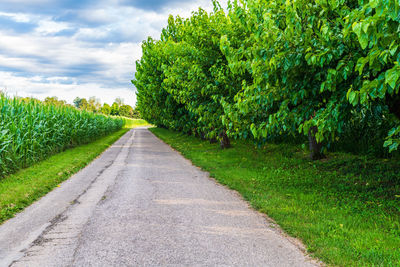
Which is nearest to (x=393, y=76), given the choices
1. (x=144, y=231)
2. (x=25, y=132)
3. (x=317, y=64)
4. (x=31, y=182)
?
(x=317, y=64)

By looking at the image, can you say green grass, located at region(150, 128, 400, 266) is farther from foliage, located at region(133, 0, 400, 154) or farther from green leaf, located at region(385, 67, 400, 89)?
green leaf, located at region(385, 67, 400, 89)

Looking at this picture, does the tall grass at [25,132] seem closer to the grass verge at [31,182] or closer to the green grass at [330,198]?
the grass verge at [31,182]

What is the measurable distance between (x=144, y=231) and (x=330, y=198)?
4.31m

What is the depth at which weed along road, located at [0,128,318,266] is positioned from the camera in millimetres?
4016

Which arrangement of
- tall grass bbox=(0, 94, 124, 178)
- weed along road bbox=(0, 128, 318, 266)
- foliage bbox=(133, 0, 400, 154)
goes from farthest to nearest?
tall grass bbox=(0, 94, 124, 178) → weed along road bbox=(0, 128, 318, 266) → foliage bbox=(133, 0, 400, 154)

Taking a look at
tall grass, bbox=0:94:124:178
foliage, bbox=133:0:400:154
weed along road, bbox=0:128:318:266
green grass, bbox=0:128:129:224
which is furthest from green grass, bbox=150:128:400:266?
tall grass, bbox=0:94:124:178

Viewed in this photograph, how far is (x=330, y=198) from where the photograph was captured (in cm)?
708

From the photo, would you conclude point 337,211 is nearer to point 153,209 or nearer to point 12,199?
point 153,209

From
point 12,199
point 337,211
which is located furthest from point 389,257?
point 12,199

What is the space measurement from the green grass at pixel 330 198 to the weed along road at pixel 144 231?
426mm

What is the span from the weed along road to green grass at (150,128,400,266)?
426 mm

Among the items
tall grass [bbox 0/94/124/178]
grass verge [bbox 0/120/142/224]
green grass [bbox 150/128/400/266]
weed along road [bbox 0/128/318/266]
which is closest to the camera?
weed along road [bbox 0/128/318/266]

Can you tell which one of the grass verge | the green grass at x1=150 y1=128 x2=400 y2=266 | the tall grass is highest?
the tall grass

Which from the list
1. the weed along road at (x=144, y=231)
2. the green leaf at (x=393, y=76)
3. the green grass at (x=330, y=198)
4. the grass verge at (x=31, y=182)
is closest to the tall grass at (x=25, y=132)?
the grass verge at (x=31, y=182)
